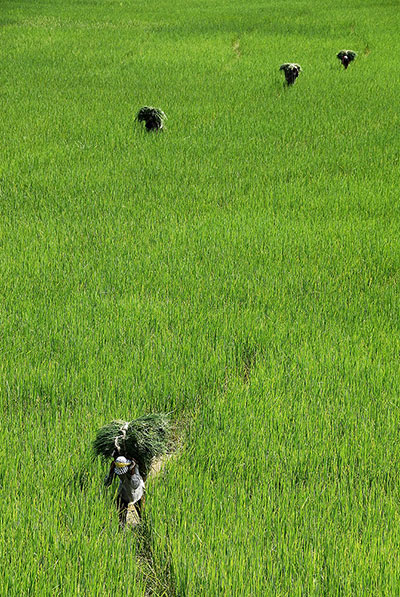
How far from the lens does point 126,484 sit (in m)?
2.07

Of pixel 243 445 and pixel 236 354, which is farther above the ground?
pixel 236 354

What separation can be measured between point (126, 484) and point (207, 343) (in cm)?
128

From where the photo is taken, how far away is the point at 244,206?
5383 millimetres

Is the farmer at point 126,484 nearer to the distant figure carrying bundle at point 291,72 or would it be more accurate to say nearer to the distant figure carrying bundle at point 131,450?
the distant figure carrying bundle at point 131,450

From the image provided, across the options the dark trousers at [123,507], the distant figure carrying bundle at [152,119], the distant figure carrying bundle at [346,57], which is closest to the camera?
the dark trousers at [123,507]

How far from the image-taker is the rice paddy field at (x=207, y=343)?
1.98 meters

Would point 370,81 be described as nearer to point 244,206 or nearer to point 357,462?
point 244,206

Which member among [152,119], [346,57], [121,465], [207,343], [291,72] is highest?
[346,57]

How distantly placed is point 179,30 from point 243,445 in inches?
574

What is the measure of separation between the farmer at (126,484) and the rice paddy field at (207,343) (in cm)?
5

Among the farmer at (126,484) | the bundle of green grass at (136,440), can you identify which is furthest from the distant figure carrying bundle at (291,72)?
the farmer at (126,484)

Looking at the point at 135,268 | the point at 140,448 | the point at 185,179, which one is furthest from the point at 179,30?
the point at 140,448

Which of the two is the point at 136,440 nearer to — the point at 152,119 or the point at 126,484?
the point at 126,484

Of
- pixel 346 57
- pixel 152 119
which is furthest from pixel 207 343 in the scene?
pixel 346 57
